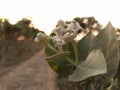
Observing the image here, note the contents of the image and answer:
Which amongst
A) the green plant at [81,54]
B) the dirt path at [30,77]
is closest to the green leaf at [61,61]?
the green plant at [81,54]

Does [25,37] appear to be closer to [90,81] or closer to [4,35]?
[4,35]

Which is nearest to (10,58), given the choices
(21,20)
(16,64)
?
(16,64)

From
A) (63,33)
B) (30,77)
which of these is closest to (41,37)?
(63,33)

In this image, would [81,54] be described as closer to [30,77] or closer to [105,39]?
[105,39]

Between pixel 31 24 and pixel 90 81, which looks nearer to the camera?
pixel 90 81

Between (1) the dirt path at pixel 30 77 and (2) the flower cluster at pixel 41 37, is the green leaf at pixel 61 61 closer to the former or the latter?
(2) the flower cluster at pixel 41 37

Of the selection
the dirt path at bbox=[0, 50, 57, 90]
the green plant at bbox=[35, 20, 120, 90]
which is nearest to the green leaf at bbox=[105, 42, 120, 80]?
the green plant at bbox=[35, 20, 120, 90]
